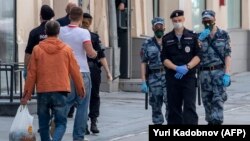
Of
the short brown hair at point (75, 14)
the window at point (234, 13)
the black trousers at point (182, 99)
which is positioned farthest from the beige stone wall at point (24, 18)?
the window at point (234, 13)

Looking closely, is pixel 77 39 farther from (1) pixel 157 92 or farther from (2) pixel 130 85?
(2) pixel 130 85

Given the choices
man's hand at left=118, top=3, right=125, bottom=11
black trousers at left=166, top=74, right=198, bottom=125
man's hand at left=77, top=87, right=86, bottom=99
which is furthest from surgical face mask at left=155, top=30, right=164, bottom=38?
man's hand at left=118, top=3, right=125, bottom=11

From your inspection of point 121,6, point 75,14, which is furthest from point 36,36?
point 121,6

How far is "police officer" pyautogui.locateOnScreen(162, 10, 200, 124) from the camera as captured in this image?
1268 centimetres

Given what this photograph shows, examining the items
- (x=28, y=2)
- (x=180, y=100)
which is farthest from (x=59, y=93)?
(x=28, y=2)

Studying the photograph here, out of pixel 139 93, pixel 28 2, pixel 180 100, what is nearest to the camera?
pixel 180 100

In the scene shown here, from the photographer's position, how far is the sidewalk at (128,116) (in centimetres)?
1456

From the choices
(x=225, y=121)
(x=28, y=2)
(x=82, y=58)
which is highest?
(x=28, y=2)

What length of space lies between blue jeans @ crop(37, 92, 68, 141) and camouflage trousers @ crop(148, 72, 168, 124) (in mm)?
2465

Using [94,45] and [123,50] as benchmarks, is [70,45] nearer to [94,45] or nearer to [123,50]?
[94,45]

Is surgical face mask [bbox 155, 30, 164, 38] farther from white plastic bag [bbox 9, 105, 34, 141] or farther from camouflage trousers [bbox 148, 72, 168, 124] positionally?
white plastic bag [bbox 9, 105, 34, 141]

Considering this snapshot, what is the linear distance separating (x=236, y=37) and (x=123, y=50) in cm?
767

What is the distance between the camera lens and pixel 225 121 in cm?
1634

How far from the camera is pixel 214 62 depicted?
543 inches
